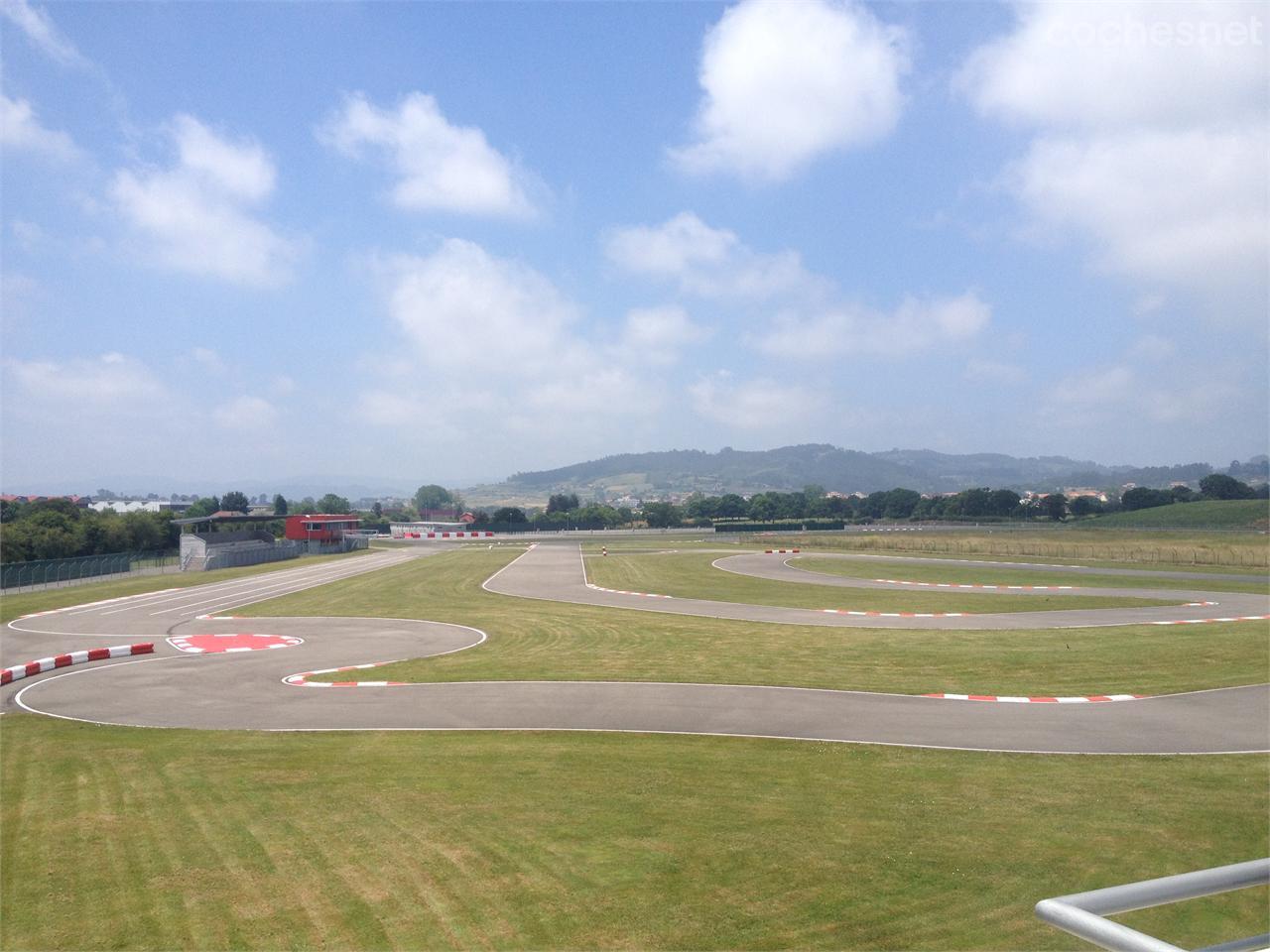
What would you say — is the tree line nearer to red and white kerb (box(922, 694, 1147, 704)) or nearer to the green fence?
the green fence

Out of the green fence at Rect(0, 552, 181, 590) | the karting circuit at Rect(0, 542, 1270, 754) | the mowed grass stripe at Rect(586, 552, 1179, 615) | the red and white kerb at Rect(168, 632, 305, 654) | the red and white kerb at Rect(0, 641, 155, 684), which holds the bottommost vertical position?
the mowed grass stripe at Rect(586, 552, 1179, 615)

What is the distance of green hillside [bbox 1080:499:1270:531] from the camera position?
117m

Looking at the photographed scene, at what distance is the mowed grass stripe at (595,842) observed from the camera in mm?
9250

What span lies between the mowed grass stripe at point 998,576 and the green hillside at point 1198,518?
218 ft

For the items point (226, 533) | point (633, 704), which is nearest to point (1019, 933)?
point (633, 704)

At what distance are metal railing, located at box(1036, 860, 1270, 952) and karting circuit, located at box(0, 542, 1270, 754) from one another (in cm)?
1459

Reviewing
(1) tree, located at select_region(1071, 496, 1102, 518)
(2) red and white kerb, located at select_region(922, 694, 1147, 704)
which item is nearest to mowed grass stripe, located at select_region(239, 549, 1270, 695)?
(2) red and white kerb, located at select_region(922, 694, 1147, 704)

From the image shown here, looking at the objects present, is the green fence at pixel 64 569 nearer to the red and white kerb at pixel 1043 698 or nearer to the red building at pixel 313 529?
the red building at pixel 313 529

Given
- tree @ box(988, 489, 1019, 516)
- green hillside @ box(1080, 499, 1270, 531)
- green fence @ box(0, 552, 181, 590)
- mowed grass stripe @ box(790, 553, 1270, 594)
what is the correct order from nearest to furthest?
mowed grass stripe @ box(790, 553, 1270, 594), green fence @ box(0, 552, 181, 590), green hillside @ box(1080, 499, 1270, 531), tree @ box(988, 489, 1019, 516)

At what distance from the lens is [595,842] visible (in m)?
11.5

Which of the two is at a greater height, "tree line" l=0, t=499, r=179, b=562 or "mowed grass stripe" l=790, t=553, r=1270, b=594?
"tree line" l=0, t=499, r=179, b=562

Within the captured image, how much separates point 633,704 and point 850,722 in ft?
16.9

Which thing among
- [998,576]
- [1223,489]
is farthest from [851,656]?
[1223,489]

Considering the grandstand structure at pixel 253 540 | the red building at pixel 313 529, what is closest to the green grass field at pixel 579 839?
the grandstand structure at pixel 253 540
